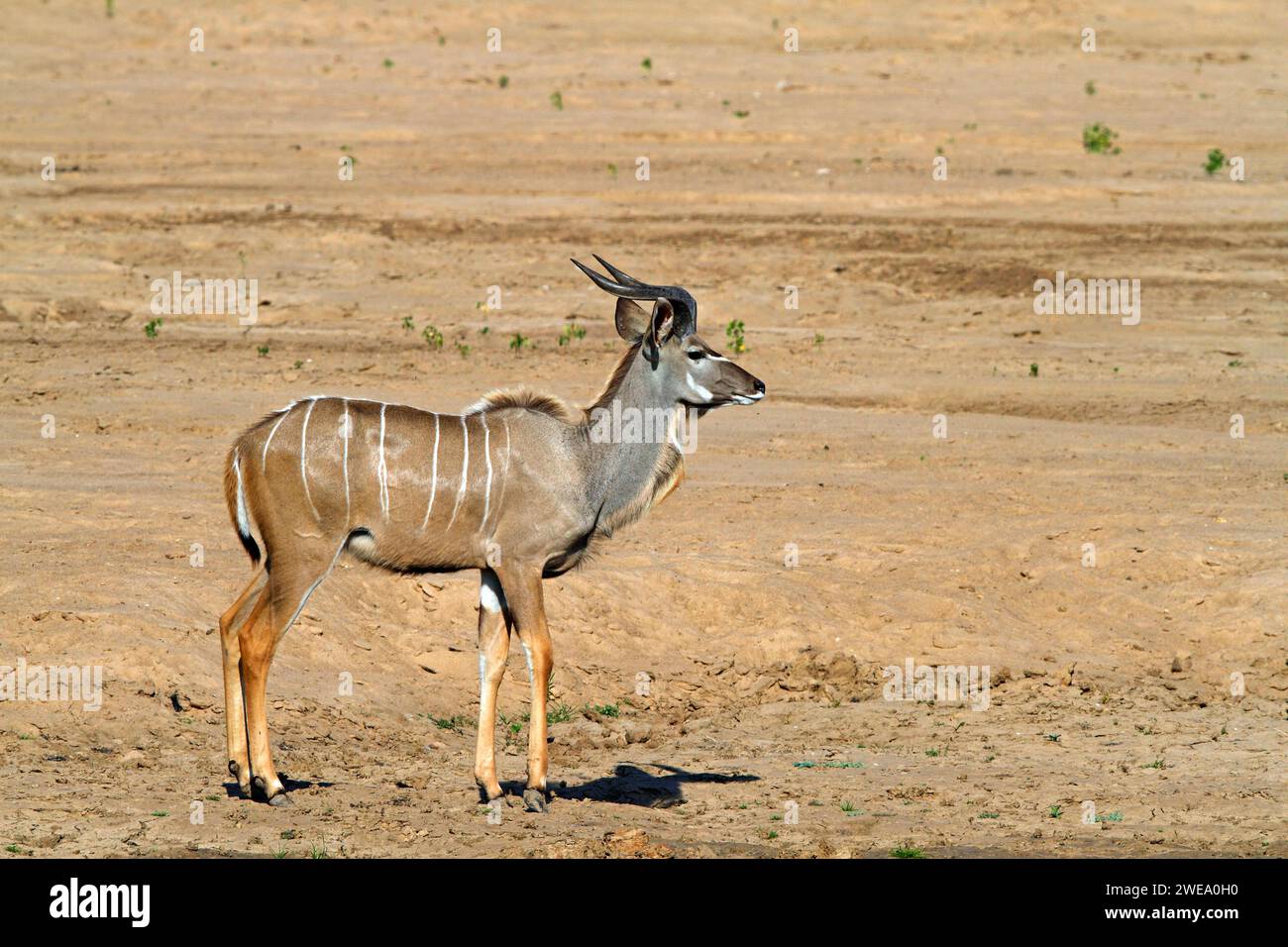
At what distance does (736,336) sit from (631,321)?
30.8 ft

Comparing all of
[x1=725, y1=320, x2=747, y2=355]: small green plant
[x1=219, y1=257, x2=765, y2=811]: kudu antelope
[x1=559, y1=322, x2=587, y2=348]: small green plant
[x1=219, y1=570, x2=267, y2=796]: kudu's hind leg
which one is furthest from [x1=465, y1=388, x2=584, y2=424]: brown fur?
[x1=559, y1=322, x2=587, y2=348]: small green plant

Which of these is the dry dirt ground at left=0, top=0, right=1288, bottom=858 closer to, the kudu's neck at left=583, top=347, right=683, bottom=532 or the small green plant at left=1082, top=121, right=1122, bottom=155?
the small green plant at left=1082, top=121, right=1122, bottom=155

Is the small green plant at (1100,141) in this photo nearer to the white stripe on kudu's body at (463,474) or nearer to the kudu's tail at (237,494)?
the white stripe on kudu's body at (463,474)

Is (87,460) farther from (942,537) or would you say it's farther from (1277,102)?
(1277,102)

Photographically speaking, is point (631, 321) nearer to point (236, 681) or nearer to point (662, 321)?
point (662, 321)

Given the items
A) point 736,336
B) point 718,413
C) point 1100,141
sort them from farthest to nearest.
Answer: point 1100,141 → point 736,336 → point 718,413

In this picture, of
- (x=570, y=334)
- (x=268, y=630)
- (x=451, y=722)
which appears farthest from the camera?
(x=570, y=334)

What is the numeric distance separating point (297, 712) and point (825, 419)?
7807mm

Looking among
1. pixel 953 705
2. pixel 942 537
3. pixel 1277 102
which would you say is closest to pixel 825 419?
pixel 942 537

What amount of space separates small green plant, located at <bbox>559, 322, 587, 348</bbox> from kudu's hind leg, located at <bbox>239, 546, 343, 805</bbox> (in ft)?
32.9

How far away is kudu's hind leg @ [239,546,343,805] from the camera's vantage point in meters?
7.94

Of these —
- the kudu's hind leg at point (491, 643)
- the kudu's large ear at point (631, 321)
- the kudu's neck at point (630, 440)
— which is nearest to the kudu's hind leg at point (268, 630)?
the kudu's hind leg at point (491, 643)

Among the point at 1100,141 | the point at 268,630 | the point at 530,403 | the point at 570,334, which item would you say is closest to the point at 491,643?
the point at 268,630

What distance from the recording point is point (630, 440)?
8609 mm
